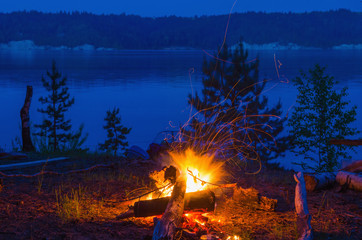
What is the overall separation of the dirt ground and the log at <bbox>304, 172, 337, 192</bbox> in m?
0.16

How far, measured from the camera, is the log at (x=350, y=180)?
7.47 m

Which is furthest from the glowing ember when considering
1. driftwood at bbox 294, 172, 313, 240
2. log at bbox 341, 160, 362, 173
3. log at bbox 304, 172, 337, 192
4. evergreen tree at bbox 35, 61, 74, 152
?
evergreen tree at bbox 35, 61, 74, 152

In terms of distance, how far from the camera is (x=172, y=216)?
538 centimetres

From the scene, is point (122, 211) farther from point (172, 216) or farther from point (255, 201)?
point (255, 201)

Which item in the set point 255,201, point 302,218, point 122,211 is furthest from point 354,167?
point 122,211

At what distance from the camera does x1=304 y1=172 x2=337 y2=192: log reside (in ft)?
25.1

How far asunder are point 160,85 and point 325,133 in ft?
347

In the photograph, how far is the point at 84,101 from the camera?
10119 cm

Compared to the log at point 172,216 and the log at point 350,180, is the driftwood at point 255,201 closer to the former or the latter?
the log at point 172,216

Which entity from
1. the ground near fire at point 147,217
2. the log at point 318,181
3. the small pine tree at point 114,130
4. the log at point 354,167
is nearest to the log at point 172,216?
the ground near fire at point 147,217

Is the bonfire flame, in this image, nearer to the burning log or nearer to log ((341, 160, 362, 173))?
the burning log

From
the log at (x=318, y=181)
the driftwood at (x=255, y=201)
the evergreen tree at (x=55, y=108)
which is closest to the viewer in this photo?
the driftwood at (x=255, y=201)

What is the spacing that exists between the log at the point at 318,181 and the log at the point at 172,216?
2.91 meters

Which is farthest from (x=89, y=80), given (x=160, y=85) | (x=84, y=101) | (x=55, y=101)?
(x=55, y=101)
